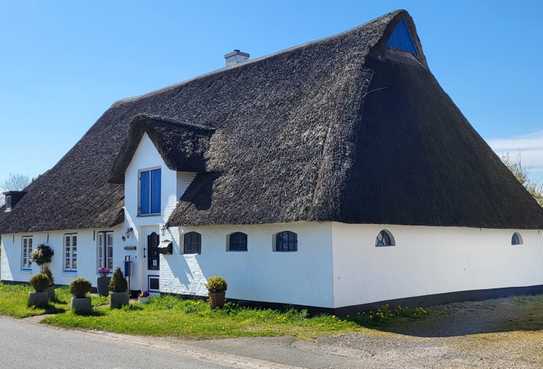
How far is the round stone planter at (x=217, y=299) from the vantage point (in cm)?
1614

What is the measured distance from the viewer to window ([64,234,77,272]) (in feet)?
78.2

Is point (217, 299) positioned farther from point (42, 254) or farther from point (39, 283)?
point (42, 254)

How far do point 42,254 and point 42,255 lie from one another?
0.04 m

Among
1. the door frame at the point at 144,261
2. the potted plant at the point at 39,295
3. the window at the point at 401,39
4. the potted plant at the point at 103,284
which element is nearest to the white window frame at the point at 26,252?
the potted plant at the point at 103,284

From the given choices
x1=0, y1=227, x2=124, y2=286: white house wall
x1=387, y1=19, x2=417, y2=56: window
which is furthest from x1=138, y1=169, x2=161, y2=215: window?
x1=387, y1=19, x2=417, y2=56: window

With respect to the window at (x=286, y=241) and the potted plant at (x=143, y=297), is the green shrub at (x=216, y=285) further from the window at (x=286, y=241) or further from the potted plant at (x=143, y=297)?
the potted plant at (x=143, y=297)

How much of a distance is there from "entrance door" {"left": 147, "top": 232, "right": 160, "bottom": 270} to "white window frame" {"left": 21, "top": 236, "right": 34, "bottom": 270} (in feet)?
29.1

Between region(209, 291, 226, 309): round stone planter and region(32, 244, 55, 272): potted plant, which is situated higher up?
region(32, 244, 55, 272): potted plant

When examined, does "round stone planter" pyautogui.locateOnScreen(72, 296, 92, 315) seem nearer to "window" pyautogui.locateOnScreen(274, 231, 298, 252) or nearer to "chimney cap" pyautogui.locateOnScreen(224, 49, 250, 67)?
"window" pyautogui.locateOnScreen(274, 231, 298, 252)

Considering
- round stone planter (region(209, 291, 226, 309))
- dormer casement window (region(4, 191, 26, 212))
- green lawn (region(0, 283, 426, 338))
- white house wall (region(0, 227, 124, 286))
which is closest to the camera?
green lawn (region(0, 283, 426, 338))

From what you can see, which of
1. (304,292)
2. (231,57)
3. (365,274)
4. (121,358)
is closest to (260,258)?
(304,292)

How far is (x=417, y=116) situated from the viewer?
61.1 ft

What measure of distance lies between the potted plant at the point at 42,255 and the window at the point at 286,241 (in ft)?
41.5

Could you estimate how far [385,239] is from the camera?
1622 centimetres
